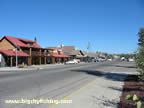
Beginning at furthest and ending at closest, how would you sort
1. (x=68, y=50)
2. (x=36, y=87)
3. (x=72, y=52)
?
(x=68, y=50) < (x=72, y=52) < (x=36, y=87)

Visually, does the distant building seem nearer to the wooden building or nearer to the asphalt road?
the wooden building

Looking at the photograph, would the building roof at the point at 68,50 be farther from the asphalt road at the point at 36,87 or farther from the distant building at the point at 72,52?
the asphalt road at the point at 36,87

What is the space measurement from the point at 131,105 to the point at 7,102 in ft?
15.8

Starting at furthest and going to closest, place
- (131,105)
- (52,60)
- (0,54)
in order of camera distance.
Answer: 1. (52,60)
2. (0,54)
3. (131,105)

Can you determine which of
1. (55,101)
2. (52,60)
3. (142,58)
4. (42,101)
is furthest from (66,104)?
(52,60)

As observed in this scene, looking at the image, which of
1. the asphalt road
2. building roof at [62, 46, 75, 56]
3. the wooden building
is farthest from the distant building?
the asphalt road

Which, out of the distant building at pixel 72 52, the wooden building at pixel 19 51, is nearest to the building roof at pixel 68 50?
the distant building at pixel 72 52

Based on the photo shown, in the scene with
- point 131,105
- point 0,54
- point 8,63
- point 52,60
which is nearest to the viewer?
point 131,105

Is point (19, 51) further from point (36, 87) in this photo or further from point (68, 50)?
point (68, 50)

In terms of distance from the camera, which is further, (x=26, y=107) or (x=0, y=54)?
(x=0, y=54)

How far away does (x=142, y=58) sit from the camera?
260 inches

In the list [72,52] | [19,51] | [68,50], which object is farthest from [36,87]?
[68,50]

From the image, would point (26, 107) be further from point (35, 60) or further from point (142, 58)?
point (35, 60)

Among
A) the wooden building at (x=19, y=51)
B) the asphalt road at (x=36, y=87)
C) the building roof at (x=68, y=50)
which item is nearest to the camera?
the asphalt road at (x=36, y=87)
